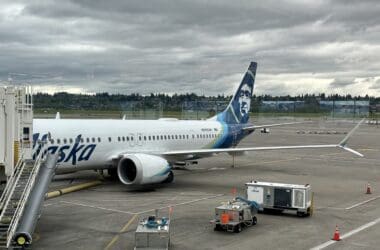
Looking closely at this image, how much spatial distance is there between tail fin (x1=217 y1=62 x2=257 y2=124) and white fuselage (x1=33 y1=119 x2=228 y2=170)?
404 cm

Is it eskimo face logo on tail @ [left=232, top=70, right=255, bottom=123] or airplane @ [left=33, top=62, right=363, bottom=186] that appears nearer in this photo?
airplane @ [left=33, top=62, right=363, bottom=186]

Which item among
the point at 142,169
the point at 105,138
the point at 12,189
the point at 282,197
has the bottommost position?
the point at 282,197

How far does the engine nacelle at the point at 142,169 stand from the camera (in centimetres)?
2442

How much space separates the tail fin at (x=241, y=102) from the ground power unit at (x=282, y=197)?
1677 centimetres

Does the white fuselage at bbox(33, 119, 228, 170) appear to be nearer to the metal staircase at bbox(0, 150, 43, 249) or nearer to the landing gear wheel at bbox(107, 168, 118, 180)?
the landing gear wheel at bbox(107, 168, 118, 180)

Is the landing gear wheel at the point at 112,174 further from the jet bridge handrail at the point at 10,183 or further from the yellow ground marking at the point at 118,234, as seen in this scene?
the jet bridge handrail at the point at 10,183

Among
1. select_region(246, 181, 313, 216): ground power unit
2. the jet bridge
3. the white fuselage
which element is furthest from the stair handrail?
select_region(246, 181, 313, 216): ground power unit

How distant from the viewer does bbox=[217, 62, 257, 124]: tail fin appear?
121ft

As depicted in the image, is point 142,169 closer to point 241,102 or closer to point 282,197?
point 282,197

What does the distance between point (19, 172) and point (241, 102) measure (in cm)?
2337

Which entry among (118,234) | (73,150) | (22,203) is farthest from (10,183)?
(73,150)

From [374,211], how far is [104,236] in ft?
37.0

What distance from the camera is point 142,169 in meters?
24.4

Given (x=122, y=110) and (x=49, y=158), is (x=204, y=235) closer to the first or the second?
(x=49, y=158)
